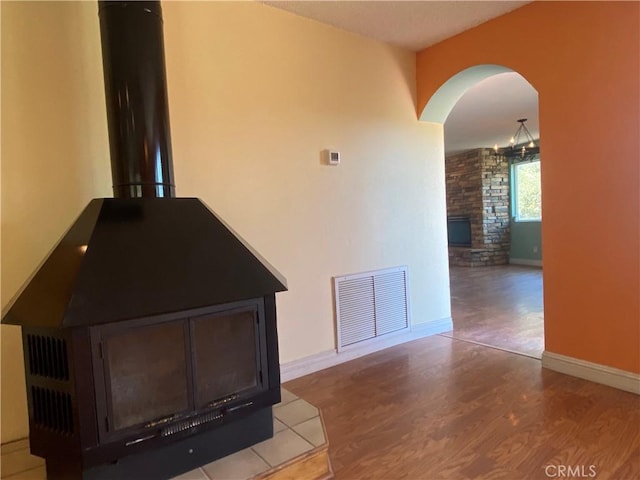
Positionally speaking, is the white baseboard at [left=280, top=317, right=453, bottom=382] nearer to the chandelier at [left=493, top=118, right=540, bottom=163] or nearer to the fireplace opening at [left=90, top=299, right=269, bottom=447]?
the fireplace opening at [left=90, top=299, right=269, bottom=447]

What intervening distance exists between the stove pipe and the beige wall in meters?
0.39

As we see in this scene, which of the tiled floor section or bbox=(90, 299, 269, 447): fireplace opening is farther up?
bbox=(90, 299, 269, 447): fireplace opening

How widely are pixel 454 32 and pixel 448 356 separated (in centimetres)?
238

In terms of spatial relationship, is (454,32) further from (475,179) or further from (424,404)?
(475,179)

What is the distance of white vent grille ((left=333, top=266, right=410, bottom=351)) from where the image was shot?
288 cm

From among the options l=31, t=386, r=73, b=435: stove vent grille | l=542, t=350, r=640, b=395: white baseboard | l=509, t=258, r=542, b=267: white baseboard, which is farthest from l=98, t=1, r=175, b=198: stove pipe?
l=509, t=258, r=542, b=267: white baseboard

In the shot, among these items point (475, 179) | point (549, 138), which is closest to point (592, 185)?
point (549, 138)

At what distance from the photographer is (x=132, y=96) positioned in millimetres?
1661

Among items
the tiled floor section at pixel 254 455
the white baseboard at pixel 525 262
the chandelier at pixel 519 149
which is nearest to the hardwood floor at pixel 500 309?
the white baseboard at pixel 525 262

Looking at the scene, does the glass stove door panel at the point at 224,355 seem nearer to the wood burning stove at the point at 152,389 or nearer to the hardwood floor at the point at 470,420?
the wood burning stove at the point at 152,389

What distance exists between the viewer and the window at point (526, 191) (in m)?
A: 7.36

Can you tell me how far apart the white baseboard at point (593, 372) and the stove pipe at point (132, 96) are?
256 cm

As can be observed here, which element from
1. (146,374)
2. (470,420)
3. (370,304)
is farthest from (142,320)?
(370,304)

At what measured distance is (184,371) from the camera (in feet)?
5.00
